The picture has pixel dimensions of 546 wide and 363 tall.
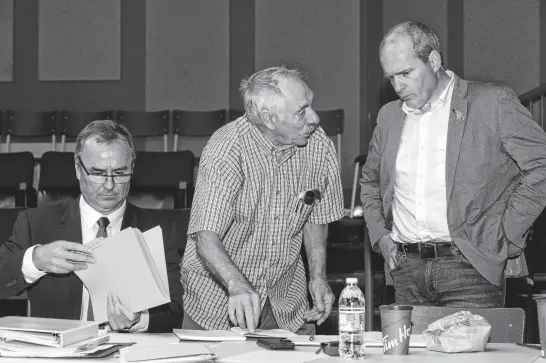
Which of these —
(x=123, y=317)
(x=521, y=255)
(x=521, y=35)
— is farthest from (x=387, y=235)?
(x=521, y=35)

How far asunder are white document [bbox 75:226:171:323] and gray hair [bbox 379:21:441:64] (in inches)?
42.7

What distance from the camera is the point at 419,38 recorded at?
267 cm

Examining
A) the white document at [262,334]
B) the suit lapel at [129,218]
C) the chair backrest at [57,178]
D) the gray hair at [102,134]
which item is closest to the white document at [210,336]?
the white document at [262,334]

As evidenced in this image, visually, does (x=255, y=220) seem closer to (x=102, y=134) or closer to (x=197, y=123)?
(x=102, y=134)

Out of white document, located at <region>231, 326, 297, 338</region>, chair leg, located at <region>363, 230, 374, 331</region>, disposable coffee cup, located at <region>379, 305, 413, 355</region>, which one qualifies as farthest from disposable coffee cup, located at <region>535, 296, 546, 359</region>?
chair leg, located at <region>363, 230, 374, 331</region>

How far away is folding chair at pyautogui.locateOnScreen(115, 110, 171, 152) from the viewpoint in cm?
733

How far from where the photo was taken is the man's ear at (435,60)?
8.84 ft

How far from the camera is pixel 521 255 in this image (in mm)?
2789

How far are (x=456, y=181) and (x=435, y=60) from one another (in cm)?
43

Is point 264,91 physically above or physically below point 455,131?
above

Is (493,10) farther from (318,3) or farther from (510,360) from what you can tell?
(510,360)

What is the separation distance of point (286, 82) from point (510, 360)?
1.11 m

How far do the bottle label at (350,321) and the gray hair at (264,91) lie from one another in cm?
85

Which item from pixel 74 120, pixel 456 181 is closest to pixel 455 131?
pixel 456 181
